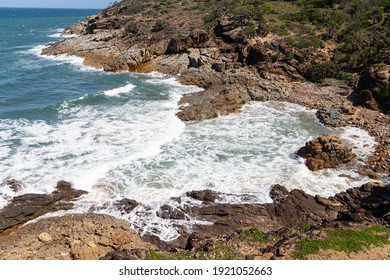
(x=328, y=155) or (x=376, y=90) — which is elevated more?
(x=376, y=90)

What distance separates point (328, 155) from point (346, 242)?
32.1ft

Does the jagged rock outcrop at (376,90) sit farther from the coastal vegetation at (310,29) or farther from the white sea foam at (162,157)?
the white sea foam at (162,157)

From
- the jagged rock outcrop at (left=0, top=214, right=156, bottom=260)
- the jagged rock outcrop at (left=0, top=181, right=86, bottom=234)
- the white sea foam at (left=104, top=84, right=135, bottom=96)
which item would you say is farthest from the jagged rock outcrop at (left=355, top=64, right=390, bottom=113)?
the jagged rock outcrop at (left=0, top=181, right=86, bottom=234)

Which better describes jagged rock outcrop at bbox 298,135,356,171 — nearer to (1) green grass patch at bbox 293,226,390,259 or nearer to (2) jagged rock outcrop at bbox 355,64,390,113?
(1) green grass patch at bbox 293,226,390,259

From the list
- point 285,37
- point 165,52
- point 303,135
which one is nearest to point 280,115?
point 303,135

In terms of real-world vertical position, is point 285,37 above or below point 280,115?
above

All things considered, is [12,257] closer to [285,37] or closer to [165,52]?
[165,52]

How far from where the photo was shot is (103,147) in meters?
23.3

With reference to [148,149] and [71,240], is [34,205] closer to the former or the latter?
[71,240]

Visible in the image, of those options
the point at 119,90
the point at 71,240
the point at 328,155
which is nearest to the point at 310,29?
the point at 119,90

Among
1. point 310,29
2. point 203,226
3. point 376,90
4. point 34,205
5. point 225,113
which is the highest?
point 310,29

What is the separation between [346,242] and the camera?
12.0m

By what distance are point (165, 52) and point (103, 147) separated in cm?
3051
